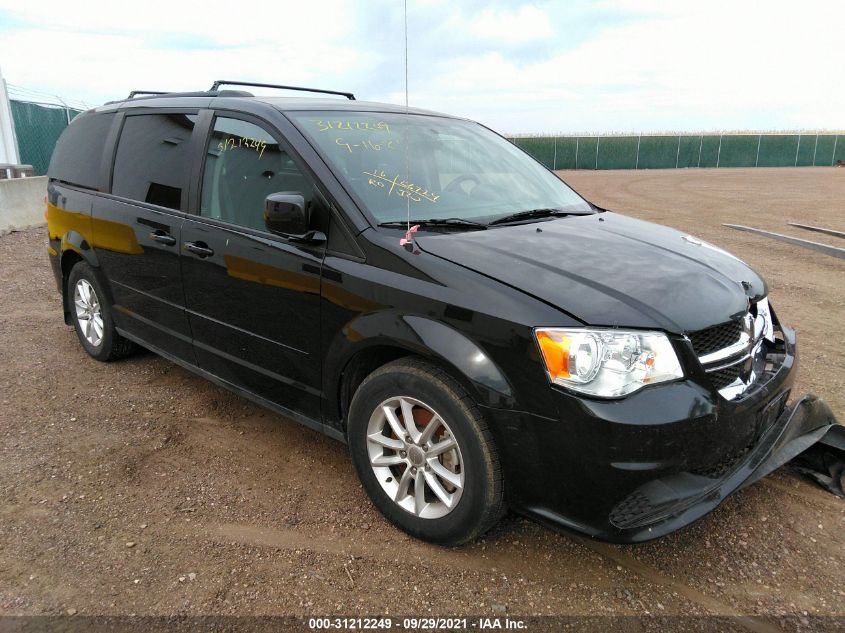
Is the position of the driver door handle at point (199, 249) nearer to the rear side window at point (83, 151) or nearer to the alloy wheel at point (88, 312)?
the rear side window at point (83, 151)

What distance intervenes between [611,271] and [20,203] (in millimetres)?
12139

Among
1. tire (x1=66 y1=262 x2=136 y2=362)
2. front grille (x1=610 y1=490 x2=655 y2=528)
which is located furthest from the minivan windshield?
tire (x1=66 y1=262 x2=136 y2=362)

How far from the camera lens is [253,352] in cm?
333

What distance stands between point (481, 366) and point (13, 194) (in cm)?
1189

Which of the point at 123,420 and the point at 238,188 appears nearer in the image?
the point at 238,188

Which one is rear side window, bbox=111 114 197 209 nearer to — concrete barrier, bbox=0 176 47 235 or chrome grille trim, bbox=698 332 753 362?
chrome grille trim, bbox=698 332 753 362

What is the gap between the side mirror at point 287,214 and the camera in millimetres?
2779

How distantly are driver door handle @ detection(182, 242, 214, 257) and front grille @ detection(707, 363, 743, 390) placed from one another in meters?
2.53

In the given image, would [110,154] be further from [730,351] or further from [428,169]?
[730,351]

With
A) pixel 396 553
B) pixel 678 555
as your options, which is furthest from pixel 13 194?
pixel 678 555

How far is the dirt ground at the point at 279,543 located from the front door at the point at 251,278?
489 millimetres

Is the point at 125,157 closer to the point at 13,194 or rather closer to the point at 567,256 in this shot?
the point at 567,256

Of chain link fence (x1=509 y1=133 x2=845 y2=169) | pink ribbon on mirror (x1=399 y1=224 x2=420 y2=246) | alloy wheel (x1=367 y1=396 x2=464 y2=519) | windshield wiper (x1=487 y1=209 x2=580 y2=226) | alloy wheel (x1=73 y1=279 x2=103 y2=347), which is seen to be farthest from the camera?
chain link fence (x1=509 y1=133 x2=845 y2=169)

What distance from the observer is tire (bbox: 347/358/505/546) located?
2.43 meters
